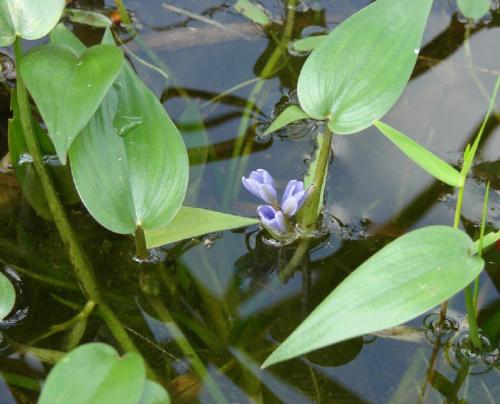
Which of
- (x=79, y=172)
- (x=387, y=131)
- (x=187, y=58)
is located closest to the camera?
(x=387, y=131)

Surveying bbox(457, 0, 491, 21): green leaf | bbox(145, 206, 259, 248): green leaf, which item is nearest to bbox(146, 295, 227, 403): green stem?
bbox(145, 206, 259, 248): green leaf

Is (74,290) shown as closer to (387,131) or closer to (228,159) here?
(228,159)

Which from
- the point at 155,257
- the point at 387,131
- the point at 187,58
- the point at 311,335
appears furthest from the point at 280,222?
the point at 187,58

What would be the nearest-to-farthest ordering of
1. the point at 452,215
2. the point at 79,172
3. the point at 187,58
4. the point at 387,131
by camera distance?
the point at 387,131
the point at 79,172
the point at 452,215
the point at 187,58

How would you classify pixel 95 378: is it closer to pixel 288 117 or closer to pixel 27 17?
pixel 27 17

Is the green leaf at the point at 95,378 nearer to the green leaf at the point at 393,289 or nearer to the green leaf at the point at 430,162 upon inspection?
the green leaf at the point at 393,289

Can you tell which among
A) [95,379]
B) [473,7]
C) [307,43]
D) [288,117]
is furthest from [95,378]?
[473,7]
